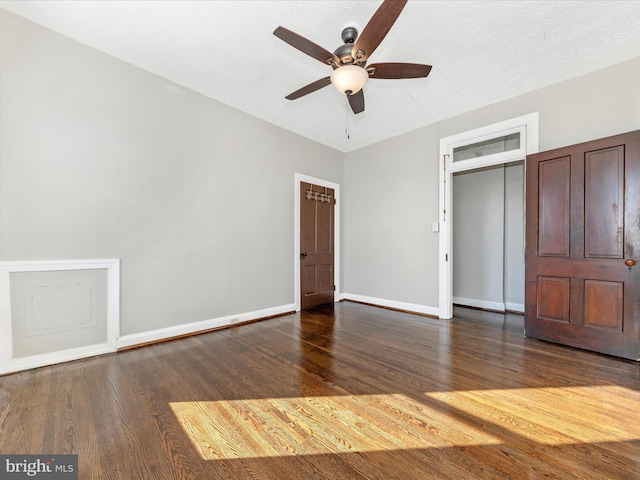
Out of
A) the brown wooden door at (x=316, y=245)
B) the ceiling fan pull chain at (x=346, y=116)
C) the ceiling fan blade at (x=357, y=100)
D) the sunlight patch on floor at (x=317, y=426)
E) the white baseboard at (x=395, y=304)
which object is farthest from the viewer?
the brown wooden door at (x=316, y=245)

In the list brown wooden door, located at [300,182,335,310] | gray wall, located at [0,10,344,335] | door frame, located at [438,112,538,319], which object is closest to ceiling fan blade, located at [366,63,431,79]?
door frame, located at [438,112,538,319]

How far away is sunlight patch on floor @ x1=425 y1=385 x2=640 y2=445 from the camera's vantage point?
61.9 inches

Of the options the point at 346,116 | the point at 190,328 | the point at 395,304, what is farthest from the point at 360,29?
the point at 395,304

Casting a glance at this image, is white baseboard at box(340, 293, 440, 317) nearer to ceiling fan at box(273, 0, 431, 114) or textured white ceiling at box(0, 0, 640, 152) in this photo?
textured white ceiling at box(0, 0, 640, 152)

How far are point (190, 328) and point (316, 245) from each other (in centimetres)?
239

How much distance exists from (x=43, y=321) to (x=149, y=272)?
89 centimetres

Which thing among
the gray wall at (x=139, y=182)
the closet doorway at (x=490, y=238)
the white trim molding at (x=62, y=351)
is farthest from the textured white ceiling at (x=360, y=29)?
the white trim molding at (x=62, y=351)

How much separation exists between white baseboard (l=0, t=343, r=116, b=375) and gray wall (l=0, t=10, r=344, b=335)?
0.83 ft

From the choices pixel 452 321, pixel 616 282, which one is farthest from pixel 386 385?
pixel 616 282

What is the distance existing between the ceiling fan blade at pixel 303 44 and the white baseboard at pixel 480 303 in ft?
14.5

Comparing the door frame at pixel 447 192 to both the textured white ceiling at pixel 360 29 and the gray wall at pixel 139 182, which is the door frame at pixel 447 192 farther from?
the gray wall at pixel 139 182

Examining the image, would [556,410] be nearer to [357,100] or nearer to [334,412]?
[334,412]

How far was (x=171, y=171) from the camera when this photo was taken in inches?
124

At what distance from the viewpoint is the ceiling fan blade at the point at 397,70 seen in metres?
2.19
